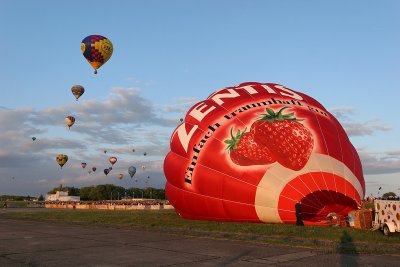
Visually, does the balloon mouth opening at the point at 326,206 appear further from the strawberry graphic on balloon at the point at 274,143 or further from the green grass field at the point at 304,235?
the strawberry graphic on balloon at the point at 274,143

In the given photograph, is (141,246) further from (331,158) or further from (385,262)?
(331,158)

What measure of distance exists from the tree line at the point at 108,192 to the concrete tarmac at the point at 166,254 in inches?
5874

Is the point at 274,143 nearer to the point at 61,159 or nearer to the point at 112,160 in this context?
the point at 61,159

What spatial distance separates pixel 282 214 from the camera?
56.0ft

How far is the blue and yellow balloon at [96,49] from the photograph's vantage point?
3750 cm

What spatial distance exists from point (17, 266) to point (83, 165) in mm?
92343

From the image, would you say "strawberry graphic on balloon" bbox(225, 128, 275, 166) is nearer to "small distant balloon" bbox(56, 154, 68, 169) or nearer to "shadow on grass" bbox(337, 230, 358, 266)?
"shadow on grass" bbox(337, 230, 358, 266)

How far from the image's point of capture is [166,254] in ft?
38.8

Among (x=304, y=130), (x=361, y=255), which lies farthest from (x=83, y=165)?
(x=361, y=255)

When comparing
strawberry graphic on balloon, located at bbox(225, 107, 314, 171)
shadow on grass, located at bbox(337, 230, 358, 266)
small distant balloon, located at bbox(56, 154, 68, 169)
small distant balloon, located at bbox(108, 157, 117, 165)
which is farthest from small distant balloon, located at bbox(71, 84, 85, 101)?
shadow on grass, located at bbox(337, 230, 358, 266)

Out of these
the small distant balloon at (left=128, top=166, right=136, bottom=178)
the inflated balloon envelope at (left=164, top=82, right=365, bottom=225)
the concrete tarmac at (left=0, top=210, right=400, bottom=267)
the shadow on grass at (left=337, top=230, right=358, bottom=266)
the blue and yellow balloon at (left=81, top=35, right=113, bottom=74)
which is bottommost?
the concrete tarmac at (left=0, top=210, right=400, bottom=267)

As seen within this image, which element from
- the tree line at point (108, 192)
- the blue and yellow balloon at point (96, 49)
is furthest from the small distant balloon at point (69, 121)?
the tree line at point (108, 192)

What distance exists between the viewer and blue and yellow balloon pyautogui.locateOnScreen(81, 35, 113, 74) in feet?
123

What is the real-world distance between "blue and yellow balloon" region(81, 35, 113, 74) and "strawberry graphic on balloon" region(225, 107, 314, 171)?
77.0 ft
